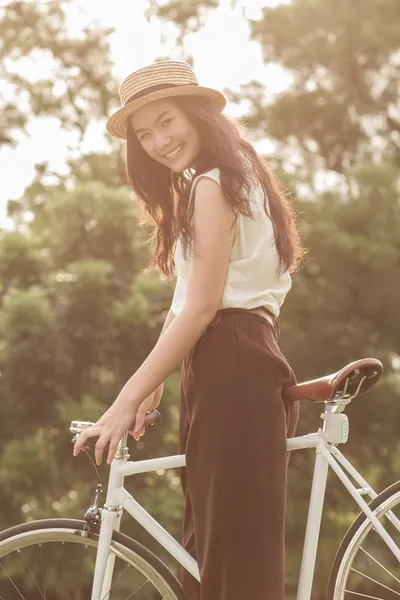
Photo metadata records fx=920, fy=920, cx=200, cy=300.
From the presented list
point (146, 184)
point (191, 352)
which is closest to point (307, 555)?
point (191, 352)

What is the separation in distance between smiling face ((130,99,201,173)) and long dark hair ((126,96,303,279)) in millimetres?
16

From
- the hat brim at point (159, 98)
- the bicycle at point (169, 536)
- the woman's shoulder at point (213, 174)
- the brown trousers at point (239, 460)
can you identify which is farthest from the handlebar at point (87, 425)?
the hat brim at point (159, 98)

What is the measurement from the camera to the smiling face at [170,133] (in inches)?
76.0

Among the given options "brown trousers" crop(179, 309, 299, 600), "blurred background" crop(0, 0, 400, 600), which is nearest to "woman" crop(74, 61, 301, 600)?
"brown trousers" crop(179, 309, 299, 600)

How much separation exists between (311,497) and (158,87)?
92 cm

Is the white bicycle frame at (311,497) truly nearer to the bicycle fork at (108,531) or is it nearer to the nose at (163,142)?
the bicycle fork at (108,531)

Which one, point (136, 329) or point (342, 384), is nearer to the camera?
point (342, 384)

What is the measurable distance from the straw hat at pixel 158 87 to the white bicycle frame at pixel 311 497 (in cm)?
70

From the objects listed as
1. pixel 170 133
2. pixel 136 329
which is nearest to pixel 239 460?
pixel 170 133

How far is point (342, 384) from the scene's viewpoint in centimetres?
185

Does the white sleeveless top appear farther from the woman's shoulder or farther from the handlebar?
the handlebar

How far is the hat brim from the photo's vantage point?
1896 millimetres

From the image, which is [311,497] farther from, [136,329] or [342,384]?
[136,329]

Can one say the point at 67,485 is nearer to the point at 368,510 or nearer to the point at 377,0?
the point at 368,510
